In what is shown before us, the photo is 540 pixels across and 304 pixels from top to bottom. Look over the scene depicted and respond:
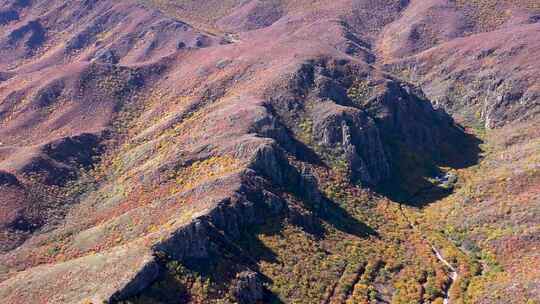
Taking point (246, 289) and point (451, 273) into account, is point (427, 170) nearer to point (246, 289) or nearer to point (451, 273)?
point (451, 273)

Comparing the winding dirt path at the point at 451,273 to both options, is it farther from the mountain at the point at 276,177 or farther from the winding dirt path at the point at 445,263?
the mountain at the point at 276,177

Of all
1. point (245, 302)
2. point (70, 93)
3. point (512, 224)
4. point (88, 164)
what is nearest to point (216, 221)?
point (245, 302)

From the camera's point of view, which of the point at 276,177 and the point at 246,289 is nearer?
the point at 246,289

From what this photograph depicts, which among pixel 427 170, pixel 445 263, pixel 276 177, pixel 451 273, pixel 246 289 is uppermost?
pixel 276 177

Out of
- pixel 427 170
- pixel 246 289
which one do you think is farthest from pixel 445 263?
pixel 246 289

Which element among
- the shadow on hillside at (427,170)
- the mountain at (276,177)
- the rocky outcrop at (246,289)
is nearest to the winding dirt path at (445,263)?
the mountain at (276,177)

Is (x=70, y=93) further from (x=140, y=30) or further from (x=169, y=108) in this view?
(x=140, y=30)

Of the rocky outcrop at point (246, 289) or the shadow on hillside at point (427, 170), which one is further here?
the shadow on hillside at point (427, 170)

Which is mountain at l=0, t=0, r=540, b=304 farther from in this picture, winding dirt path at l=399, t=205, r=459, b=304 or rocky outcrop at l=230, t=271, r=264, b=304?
winding dirt path at l=399, t=205, r=459, b=304
